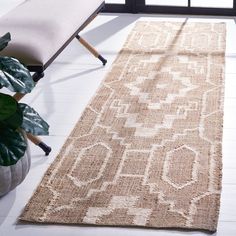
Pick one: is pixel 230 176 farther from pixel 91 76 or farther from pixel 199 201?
pixel 91 76

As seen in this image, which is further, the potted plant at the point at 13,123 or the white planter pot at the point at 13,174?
the white planter pot at the point at 13,174

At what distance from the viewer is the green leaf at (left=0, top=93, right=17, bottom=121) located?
1.96 meters

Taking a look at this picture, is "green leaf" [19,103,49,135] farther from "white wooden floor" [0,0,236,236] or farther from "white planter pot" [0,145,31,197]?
"white wooden floor" [0,0,236,236]

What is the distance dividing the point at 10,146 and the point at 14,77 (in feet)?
0.77

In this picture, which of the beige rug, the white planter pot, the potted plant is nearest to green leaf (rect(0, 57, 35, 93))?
the potted plant

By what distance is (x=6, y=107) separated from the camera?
1.97 m

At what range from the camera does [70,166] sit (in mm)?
2465

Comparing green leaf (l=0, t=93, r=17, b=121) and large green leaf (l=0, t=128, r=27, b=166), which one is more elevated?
green leaf (l=0, t=93, r=17, b=121)

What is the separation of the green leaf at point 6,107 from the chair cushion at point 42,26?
0.62 m

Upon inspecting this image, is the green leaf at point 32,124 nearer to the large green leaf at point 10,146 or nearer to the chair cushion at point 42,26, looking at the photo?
the large green leaf at point 10,146

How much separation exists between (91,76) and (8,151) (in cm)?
147

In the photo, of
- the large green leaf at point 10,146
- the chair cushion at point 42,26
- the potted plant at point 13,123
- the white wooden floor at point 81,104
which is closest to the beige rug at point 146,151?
the white wooden floor at point 81,104

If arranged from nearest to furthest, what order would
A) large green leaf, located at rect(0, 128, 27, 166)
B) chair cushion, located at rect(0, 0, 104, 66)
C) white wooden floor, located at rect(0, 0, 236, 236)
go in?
large green leaf, located at rect(0, 128, 27, 166) → white wooden floor, located at rect(0, 0, 236, 236) → chair cushion, located at rect(0, 0, 104, 66)

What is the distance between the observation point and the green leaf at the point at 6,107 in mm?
1962
